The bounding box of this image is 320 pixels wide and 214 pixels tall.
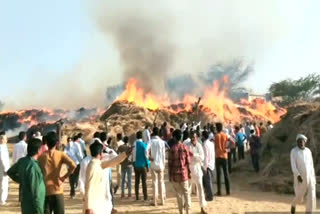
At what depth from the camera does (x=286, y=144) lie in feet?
58.8

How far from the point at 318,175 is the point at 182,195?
6744 mm

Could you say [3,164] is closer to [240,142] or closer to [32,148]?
[32,148]

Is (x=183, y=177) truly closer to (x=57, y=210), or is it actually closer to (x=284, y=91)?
(x=57, y=210)

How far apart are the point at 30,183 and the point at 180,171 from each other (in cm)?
444

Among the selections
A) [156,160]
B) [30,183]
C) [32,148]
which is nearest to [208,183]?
[156,160]

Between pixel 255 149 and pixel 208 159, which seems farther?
pixel 255 149

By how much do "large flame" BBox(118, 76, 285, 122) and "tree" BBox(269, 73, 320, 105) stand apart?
707 cm

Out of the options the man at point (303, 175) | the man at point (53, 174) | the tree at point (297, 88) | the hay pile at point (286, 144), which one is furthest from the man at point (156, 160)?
the tree at point (297, 88)

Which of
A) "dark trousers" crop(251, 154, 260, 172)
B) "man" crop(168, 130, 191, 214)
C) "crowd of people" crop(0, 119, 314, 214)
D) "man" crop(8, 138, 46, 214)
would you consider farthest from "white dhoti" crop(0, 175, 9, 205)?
"dark trousers" crop(251, 154, 260, 172)

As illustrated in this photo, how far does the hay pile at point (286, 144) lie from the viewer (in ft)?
48.7

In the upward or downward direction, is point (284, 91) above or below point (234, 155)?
above

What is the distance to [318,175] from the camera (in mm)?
14836

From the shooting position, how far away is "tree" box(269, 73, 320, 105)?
197 feet

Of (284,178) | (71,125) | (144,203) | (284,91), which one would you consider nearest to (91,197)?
(144,203)
